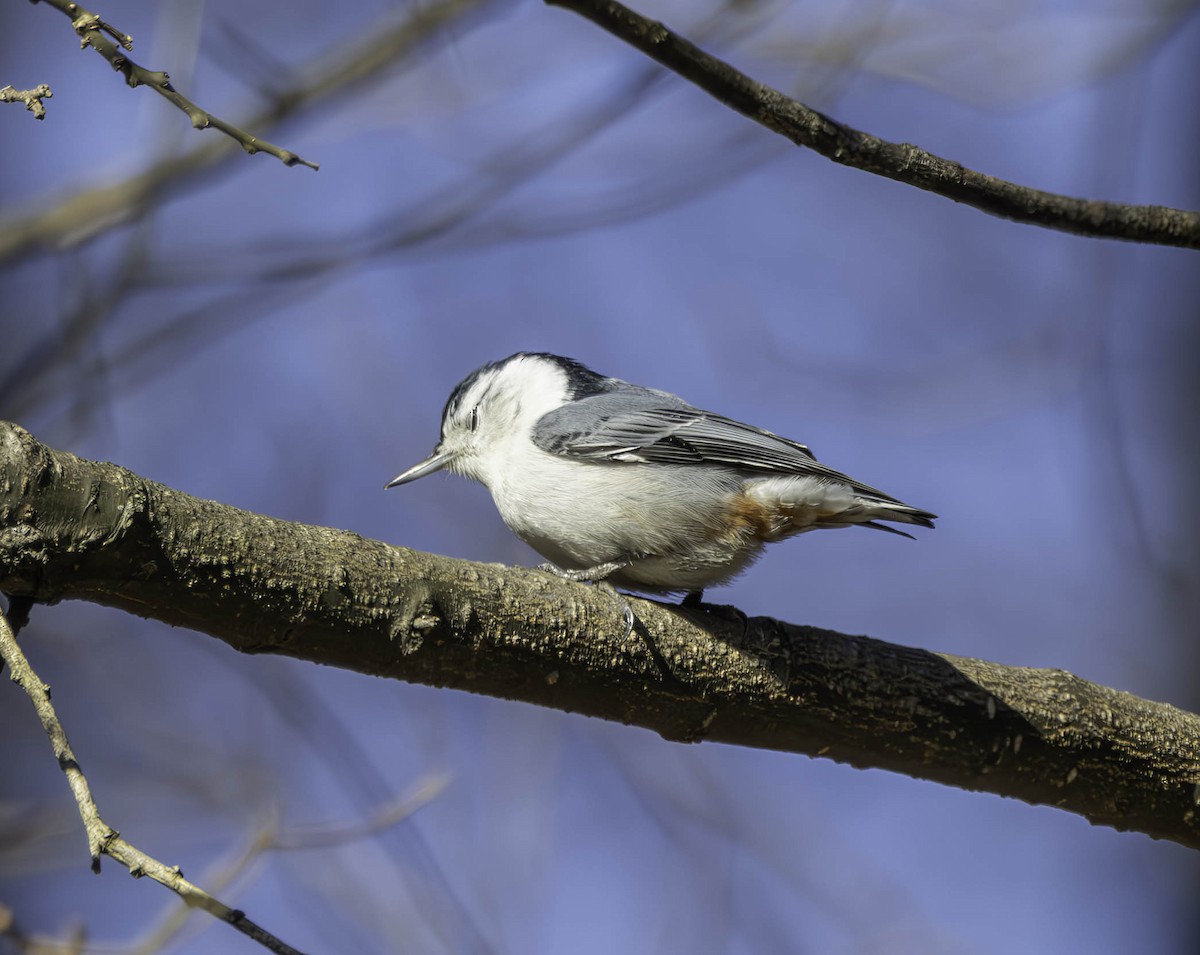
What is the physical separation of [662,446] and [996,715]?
1.14 m

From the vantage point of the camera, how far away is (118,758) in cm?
543

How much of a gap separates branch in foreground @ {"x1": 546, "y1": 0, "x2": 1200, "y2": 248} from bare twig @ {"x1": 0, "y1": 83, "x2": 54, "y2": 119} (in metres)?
0.76

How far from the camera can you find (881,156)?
221cm

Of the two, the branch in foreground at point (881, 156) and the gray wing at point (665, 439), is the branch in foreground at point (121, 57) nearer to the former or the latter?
the branch in foreground at point (881, 156)

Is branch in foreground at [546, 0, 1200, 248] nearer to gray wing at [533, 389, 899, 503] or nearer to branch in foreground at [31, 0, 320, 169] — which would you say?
branch in foreground at [31, 0, 320, 169]

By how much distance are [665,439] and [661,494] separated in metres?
0.24

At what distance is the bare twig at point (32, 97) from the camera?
1.69 m

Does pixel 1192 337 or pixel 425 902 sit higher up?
pixel 1192 337

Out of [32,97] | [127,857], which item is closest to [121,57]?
[32,97]

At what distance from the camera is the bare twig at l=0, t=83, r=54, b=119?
1693 mm

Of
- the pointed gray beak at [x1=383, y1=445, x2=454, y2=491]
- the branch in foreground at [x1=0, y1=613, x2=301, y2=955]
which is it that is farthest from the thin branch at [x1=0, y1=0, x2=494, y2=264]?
the branch in foreground at [x1=0, y1=613, x2=301, y2=955]

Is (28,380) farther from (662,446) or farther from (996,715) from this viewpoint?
(996,715)

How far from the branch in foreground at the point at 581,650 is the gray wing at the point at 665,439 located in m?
→ 0.64

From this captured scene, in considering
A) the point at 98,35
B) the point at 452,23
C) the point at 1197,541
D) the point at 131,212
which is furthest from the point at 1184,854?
the point at 98,35
